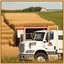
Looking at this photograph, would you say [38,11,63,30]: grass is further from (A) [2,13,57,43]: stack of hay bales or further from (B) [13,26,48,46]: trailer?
(B) [13,26,48,46]: trailer

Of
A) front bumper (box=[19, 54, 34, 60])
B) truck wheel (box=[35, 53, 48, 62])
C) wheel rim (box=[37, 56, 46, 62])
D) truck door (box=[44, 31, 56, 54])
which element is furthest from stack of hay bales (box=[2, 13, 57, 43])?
wheel rim (box=[37, 56, 46, 62])

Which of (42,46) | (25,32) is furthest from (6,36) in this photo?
(42,46)

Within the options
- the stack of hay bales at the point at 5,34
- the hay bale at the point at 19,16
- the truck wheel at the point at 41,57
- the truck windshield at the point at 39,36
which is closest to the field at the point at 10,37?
the stack of hay bales at the point at 5,34

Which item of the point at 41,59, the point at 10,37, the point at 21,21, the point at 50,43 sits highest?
the point at 21,21

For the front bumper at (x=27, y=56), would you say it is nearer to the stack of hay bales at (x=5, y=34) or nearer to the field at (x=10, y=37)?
the field at (x=10, y=37)

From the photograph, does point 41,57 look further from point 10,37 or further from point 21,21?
point 21,21

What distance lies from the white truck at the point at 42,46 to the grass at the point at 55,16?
0.50m

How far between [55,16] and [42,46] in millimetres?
1674

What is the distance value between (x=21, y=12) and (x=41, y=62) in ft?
8.45

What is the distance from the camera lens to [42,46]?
1273 cm

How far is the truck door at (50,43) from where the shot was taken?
12719 mm

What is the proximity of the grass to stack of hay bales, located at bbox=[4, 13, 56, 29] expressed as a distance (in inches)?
6.7

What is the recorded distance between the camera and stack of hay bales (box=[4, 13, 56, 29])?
43.7ft

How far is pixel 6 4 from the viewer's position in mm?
13164
